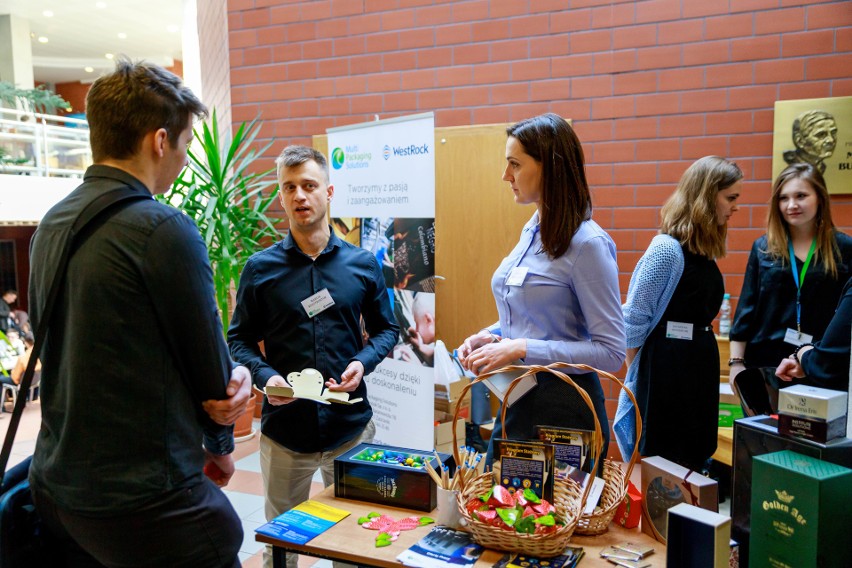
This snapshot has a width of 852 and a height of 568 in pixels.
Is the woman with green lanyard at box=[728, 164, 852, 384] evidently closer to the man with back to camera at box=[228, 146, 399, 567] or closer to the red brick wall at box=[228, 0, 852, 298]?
the red brick wall at box=[228, 0, 852, 298]

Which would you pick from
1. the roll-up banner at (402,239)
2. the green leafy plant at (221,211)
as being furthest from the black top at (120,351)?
the green leafy plant at (221,211)

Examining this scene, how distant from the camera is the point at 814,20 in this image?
354cm

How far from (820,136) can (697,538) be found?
326cm

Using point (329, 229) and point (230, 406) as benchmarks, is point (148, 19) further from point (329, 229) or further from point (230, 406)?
point (230, 406)

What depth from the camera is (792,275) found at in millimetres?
2715

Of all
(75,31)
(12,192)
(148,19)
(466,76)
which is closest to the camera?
(466,76)

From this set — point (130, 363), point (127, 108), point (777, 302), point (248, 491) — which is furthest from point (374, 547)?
point (248, 491)

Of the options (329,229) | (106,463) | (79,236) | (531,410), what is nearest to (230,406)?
(106,463)

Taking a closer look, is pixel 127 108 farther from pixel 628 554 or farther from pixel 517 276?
pixel 628 554

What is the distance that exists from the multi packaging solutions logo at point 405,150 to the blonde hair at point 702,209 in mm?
1171

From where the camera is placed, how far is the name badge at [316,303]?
204cm

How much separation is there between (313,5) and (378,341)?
337cm

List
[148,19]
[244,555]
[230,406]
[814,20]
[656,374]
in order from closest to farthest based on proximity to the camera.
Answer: [230,406] → [656,374] → [244,555] → [814,20] → [148,19]

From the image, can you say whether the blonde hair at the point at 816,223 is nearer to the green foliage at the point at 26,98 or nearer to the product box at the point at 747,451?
the product box at the point at 747,451
